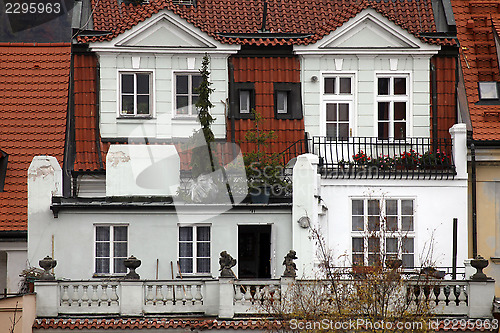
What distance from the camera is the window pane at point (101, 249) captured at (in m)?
32.3

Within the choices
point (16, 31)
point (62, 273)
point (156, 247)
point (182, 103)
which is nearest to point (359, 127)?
point (182, 103)

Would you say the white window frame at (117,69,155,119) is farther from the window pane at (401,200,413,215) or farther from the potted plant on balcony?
the window pane at (401,200,413,215)

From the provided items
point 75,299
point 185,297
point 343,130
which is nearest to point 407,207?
point 343,130

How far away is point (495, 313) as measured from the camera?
99.9 ft

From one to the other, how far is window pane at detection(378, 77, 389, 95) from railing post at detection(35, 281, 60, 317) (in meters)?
12.1

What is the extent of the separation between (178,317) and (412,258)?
747 centimetres

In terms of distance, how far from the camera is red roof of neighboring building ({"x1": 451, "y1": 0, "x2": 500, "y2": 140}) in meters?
35.6

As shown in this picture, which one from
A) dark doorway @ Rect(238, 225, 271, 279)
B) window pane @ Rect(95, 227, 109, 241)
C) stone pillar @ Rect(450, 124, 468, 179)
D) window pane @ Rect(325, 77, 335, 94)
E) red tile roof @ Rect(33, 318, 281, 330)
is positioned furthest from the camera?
window pane @ Rect(325, 77, 335, 94)

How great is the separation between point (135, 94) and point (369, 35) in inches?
291

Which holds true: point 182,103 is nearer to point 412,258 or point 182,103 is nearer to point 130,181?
point 130,181

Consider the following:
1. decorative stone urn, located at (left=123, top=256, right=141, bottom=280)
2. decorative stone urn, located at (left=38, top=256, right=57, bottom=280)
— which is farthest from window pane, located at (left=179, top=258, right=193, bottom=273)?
decorative stone urn, located at (left=38, top=256, right=57, bottom=280)

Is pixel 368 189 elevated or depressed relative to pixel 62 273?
elevated

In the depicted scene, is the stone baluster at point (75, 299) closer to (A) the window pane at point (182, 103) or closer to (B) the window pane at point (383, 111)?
(A) the window pane at point (182, 103)

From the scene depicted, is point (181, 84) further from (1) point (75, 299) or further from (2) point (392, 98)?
(1) point (75, 299)
